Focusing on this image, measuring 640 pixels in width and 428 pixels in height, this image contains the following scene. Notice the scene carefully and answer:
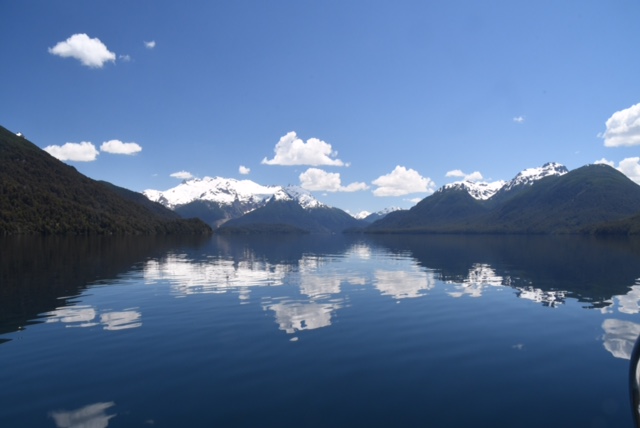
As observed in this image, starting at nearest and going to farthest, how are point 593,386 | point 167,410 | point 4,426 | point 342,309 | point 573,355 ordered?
point 4,426, point 167,410, point 593,386, point 573,355, point 342,309

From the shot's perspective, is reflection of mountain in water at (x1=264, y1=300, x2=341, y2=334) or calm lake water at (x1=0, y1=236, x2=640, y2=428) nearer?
calm lake water at (x1=0, y1=236, x2=640, y2=428)

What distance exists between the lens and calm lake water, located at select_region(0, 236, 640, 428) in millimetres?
16734

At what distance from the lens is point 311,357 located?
2350cm

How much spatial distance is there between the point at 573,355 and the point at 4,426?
96.6 feet

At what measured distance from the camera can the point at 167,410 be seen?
54.5 ft

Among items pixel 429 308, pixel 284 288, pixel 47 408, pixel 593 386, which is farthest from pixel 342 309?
pixel 47 408

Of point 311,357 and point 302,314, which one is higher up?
point 302,314

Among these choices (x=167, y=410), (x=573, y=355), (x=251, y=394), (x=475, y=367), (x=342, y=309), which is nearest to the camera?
(x=167, y=410)

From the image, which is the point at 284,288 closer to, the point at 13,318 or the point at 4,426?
the point at 13,318

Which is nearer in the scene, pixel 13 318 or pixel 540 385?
pixel 540 385

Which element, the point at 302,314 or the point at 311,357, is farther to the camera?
the point at 302,314

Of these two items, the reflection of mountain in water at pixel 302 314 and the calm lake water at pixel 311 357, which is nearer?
the calm lake water at pixel 311 357

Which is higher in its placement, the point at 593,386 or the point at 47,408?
the point at 47,408

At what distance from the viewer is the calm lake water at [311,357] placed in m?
16.7
